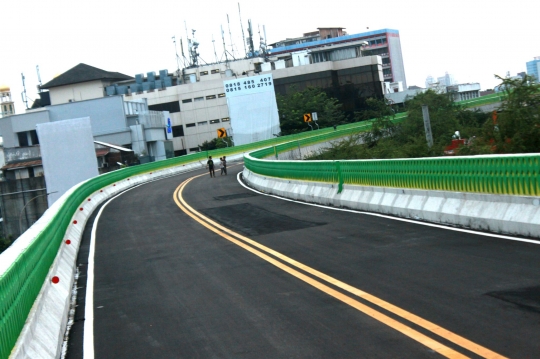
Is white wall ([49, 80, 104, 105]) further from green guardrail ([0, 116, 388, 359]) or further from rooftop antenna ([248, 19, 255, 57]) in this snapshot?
green guardrail ([0, 116, 388, 359])

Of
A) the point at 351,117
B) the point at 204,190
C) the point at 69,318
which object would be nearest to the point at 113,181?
the point at 204,190

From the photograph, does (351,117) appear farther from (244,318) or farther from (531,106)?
(244,318)

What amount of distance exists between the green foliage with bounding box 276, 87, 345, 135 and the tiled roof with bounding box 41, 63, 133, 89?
117 ft

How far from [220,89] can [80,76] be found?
25.7 metres

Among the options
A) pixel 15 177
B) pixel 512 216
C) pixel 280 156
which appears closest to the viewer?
pixel 512 216

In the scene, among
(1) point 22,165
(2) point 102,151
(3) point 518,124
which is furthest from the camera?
(2) point 102,151

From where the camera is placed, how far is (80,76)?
402ft

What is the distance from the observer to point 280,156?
57.1 metres

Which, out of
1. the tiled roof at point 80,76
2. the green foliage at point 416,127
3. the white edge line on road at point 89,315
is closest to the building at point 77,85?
the tiled roof at point 80,76

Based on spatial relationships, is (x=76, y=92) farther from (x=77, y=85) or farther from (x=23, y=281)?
(x=23, y=281)

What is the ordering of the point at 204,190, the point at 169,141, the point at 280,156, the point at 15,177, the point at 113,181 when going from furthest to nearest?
the point at 169,141, the point at 15,177, the point at 280,156, the point at 113,181, the point at 204,190

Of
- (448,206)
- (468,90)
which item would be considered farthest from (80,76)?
(448,206)

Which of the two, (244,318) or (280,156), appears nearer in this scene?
(244,318)

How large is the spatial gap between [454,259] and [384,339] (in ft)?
13.7
